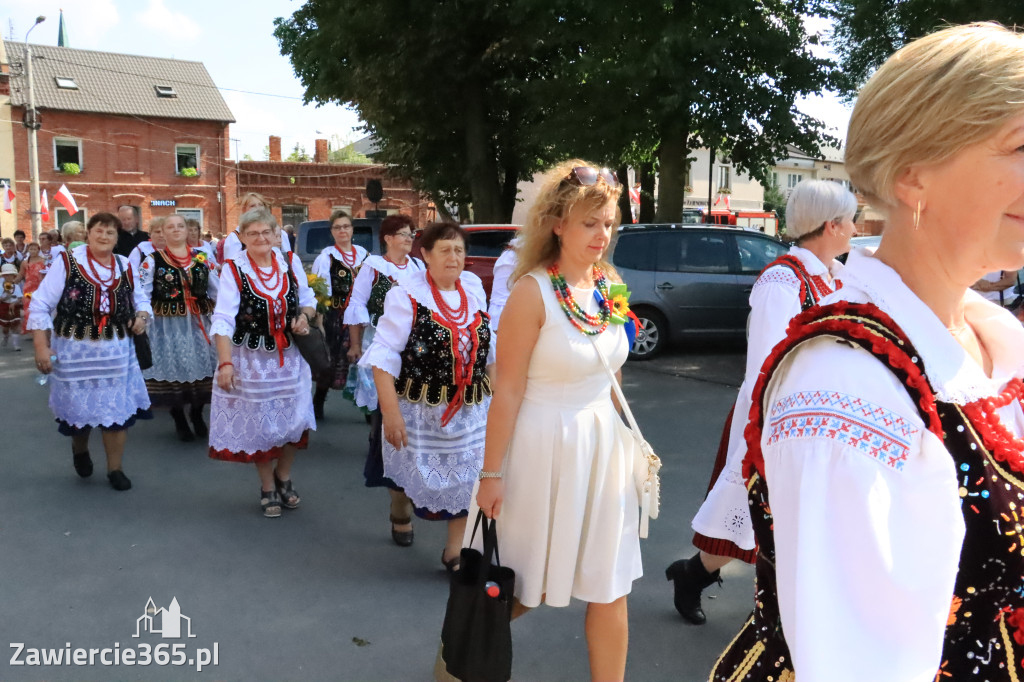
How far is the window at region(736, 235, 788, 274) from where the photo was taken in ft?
39.4

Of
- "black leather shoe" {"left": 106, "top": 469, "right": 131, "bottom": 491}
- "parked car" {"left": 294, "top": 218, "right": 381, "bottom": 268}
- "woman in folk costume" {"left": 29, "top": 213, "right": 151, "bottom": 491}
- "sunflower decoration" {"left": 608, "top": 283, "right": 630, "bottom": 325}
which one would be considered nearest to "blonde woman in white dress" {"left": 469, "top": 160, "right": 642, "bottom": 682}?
"sunflower decoration" {"left": 608, "top": 283, "right": 630, "bottom": 325}

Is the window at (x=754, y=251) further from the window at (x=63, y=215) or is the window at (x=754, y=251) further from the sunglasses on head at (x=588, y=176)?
the window at (x=63, y=215)

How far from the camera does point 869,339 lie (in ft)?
3.75

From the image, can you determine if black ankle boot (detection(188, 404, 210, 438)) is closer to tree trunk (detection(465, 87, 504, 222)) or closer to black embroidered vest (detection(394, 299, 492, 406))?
black embroidered vest (detection(394, 299, 492, 406))

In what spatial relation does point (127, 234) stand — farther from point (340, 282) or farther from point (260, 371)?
point (260, 371)

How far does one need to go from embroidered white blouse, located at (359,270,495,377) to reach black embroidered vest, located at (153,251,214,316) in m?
4.24

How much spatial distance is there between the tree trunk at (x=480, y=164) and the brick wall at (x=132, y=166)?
25785 mm

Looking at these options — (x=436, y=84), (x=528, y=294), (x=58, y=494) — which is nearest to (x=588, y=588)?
(x=528, y=294)

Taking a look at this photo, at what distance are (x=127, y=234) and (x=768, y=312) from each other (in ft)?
28.3

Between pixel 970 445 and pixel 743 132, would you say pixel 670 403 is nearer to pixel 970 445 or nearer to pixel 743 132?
pixel 743 132

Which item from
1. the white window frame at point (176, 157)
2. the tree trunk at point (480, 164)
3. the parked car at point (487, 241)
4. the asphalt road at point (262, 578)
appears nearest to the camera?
the asphalt road at point (262, 578)

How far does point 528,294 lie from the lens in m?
3.01

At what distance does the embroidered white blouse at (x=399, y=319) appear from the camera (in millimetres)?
4383

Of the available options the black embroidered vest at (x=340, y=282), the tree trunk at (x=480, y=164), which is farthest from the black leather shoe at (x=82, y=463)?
the tree trunk at (x=480, y=164)
